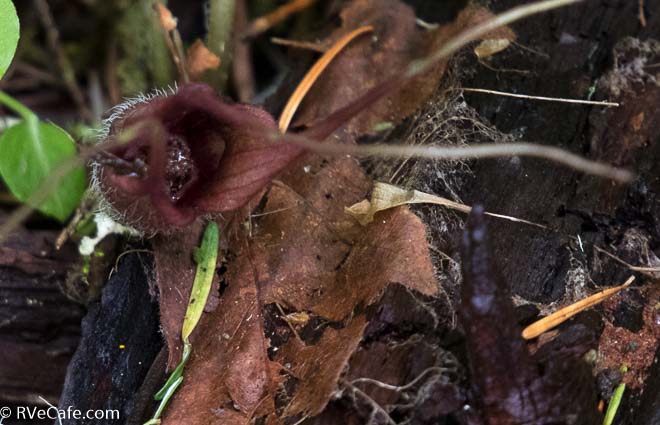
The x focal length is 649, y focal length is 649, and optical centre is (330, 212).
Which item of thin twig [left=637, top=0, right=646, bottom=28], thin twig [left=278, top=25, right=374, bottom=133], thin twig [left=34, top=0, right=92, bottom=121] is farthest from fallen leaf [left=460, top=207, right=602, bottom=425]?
thin twig [left=34, top=0, right=92, bottom=121]

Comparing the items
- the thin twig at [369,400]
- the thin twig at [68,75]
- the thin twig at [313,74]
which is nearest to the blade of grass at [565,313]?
the thin twig at [369,400]

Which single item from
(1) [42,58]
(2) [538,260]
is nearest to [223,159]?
(2) [538,260]

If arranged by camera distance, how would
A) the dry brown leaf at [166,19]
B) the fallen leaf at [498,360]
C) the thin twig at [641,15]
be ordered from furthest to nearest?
the dry brown leaf at [166,19], the thin twig at [641,15], the fallen leaf at [498,360]

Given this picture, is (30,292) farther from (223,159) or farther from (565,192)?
(565,192)

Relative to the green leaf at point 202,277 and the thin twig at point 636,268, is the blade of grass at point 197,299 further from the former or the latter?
the thin twig at point 636,268

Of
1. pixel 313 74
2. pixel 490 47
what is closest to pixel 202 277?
pixel 313 74

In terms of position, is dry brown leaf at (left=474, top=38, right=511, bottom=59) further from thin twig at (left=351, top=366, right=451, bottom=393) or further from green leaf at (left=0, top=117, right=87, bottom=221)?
green leaf at (left=0, top=117, right=87, bottom=221)

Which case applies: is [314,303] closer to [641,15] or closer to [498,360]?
[498,360]
